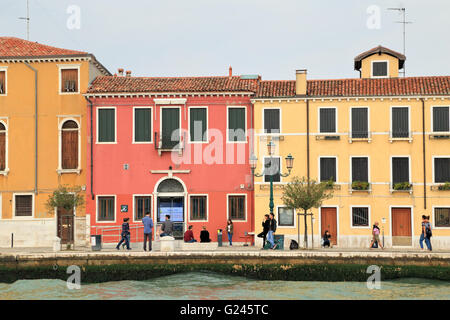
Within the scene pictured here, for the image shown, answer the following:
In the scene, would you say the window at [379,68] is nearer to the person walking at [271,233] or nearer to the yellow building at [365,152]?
the yellow building at [365,152]

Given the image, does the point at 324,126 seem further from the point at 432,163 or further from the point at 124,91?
the point at 124,91

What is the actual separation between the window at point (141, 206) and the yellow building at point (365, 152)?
5.29 meters

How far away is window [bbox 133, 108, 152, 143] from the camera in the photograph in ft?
125

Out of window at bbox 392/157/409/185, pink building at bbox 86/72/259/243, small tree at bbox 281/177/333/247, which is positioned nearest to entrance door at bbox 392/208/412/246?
window at bbox 392/157/409/185

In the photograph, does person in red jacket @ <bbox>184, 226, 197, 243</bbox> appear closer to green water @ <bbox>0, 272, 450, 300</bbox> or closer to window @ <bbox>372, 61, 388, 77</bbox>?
green water @ <bbox>0, 272, 450, 300</bbox>

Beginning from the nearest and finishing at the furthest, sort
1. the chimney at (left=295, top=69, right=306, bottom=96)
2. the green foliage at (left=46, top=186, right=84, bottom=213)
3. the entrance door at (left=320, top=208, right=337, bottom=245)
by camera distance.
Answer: the green foliage at (left=46, top=186, right=84, bottom=213), the entrance door at (left=320, top=208, right=337, bottom=245), the chimney at (left=295, top=69, right=306, bottom=96)

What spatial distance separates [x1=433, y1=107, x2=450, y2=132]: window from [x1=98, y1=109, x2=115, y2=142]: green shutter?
15447 mm

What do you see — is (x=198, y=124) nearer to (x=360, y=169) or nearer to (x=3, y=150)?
(x=360, y=169)

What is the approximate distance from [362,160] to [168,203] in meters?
9.55

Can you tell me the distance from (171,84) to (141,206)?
623 centimetres

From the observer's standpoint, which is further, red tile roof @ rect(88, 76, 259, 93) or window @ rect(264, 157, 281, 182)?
red tile roof @ rect(88, 76, 259, 93)

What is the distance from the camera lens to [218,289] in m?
26.8
